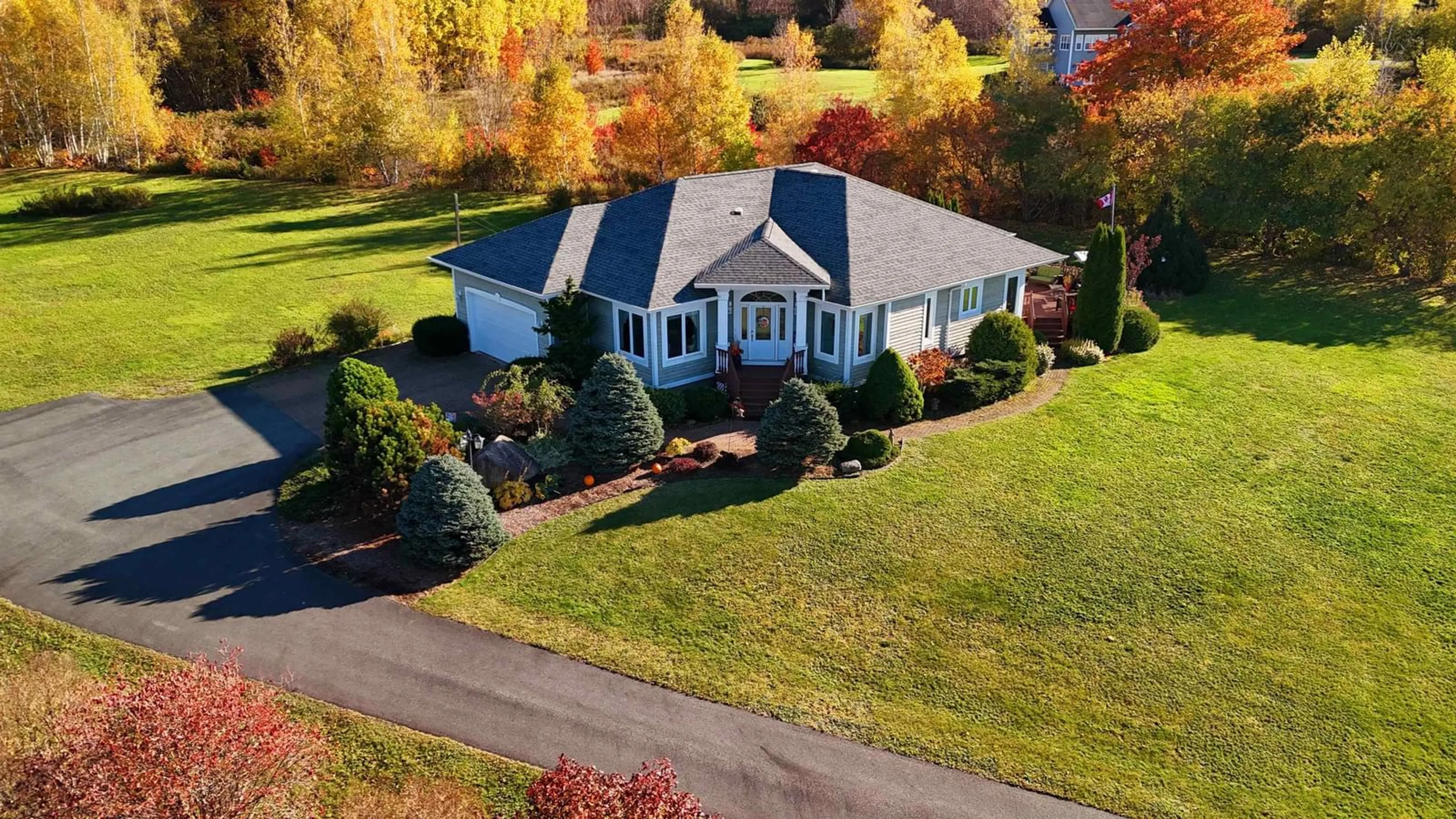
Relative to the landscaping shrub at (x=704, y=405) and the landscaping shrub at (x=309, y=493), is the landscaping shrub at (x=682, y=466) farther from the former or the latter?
the landscaping shrub at (x=309, y=493)

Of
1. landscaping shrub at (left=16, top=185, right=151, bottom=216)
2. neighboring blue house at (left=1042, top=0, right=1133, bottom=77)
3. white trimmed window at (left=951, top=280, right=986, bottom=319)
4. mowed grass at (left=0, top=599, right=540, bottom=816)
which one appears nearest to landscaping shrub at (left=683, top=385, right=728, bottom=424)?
white trimmed window at (left=951, top=280, right=986, bottom=319)

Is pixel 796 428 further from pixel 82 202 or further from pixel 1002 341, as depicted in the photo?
pixel 82 202

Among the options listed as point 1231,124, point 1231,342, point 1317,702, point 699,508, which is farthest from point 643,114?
point 1317,702

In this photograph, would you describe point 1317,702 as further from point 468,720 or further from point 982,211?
Answer: point 982,211

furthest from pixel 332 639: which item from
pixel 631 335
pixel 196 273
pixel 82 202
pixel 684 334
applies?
pixel 82 202

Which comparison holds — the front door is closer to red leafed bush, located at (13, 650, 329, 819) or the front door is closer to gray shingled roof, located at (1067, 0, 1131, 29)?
red leafed bush, located at (13, 650, 329, 819)

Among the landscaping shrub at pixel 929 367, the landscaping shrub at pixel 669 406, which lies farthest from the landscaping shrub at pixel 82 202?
the landscaping shrub at pixel 929 367
